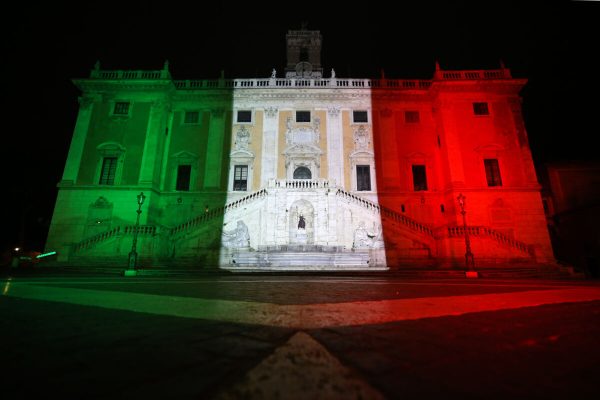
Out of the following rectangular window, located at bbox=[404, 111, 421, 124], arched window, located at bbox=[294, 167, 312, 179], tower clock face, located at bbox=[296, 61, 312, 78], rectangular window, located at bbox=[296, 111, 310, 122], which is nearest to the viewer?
arched window, located at bbox=[294, 167, 312, 179]

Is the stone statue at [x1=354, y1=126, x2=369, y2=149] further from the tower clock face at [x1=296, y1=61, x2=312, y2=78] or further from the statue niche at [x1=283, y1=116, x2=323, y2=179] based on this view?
the tower clock face at [x1=296, y1=61, x2=312, y2=78]

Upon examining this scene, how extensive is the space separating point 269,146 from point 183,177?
7.77m

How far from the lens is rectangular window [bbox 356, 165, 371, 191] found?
23703mm

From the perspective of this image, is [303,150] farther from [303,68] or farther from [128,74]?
[128,74]

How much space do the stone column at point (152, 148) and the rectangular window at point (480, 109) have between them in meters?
26.2

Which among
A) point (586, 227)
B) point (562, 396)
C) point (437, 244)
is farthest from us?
point (586, 227)

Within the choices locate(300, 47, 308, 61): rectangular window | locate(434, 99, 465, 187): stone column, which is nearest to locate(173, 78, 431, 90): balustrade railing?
locate(434, 99, 465, 187): stone column

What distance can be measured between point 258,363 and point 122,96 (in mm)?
28837

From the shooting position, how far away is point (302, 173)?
24.4 m

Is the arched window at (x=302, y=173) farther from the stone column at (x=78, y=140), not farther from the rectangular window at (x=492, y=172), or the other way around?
the stone column at (x=78, y=140)

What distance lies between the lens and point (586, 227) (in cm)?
2438

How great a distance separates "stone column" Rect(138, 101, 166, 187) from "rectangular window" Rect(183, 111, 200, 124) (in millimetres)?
1964

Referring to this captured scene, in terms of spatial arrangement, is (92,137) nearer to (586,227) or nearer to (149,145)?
(149,145)

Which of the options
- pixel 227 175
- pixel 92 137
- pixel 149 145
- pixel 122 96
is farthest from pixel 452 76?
pixel 92 137
